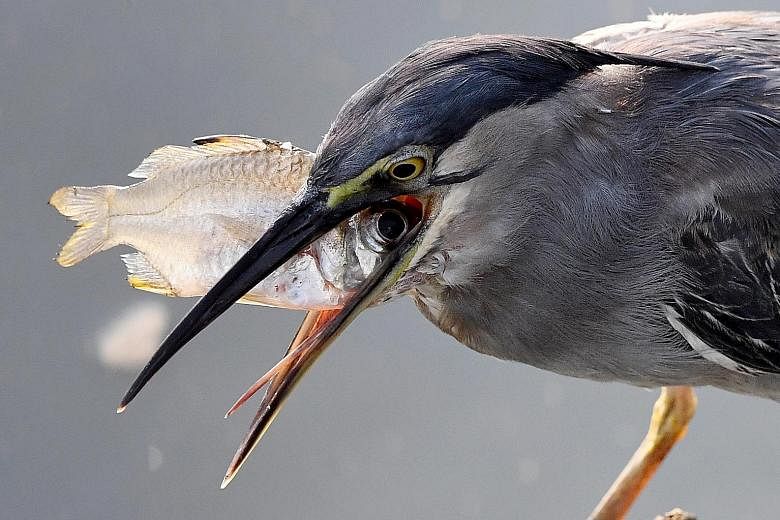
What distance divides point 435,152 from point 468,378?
3.32 feet

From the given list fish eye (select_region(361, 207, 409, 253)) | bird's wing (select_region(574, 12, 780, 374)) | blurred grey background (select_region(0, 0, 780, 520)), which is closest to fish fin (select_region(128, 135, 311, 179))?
fish eye (select_region(361, 207, 409, 253))

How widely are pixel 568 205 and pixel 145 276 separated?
412 mm

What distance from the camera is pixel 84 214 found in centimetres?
101

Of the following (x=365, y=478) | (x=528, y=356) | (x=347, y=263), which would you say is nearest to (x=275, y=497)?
(x=365, y=478)

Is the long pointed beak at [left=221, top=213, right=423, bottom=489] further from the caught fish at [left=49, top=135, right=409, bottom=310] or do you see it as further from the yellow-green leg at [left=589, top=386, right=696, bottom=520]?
the yellow-green leg at [left=589, top=386, right=696, bottom=520]

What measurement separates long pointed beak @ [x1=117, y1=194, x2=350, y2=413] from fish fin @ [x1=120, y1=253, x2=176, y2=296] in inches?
5.6

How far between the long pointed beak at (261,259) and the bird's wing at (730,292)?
14.9 inches

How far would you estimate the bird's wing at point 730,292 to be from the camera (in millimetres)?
1021

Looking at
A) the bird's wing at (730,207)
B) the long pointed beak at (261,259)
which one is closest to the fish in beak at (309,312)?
the long pointed beak at (261,259)

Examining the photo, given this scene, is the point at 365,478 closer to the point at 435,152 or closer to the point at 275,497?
the point at 275,497

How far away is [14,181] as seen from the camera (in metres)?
1.62

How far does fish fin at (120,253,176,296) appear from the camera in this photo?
994mm

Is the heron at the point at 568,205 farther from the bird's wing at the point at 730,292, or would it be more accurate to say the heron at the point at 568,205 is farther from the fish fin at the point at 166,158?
the fish fin at the point at 166,158

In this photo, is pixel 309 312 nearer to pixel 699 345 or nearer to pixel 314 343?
pixel 314 343
